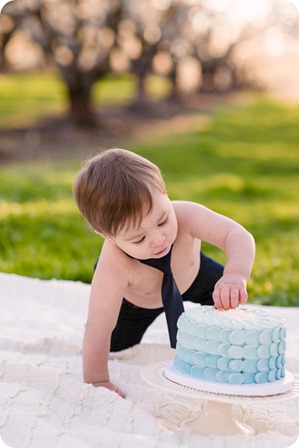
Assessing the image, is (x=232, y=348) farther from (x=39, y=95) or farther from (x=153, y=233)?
(x=39, y=95)

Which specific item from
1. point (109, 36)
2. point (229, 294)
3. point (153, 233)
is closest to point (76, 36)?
point (109, 36)

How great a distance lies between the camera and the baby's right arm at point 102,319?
2736mm

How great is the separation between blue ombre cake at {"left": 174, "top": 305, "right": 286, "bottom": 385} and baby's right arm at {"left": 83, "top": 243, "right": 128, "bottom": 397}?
46 centimetres

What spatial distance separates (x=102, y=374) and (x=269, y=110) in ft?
61.3

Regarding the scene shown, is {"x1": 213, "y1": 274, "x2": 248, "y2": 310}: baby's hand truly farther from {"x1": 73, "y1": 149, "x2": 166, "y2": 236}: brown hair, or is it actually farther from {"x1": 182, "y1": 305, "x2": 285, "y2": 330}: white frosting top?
{"x1": 73, "y1": 149, "x2": 166, "y2": 236}: brown hair

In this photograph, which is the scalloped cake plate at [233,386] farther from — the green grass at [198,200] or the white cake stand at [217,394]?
the green grass at [198,200]

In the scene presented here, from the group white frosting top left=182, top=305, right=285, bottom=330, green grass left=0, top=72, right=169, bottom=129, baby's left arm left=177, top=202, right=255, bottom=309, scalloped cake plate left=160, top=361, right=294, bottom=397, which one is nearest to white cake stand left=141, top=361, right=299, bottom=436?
scalloped cake plate left=160, top=361, right=294, bottom=397

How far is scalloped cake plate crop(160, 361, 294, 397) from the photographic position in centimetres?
221

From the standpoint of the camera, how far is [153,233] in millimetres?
2568

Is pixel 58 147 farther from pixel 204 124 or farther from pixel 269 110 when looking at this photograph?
pixel 269 110

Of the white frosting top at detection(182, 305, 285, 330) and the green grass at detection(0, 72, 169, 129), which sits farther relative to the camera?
the green grass at detection(0, 72, 169, 129)

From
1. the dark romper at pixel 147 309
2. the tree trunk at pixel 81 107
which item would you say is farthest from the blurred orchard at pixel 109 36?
the dark romper at pixel 147 309

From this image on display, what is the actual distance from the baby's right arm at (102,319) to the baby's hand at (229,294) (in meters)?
0.42

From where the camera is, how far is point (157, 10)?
15.2 metres
